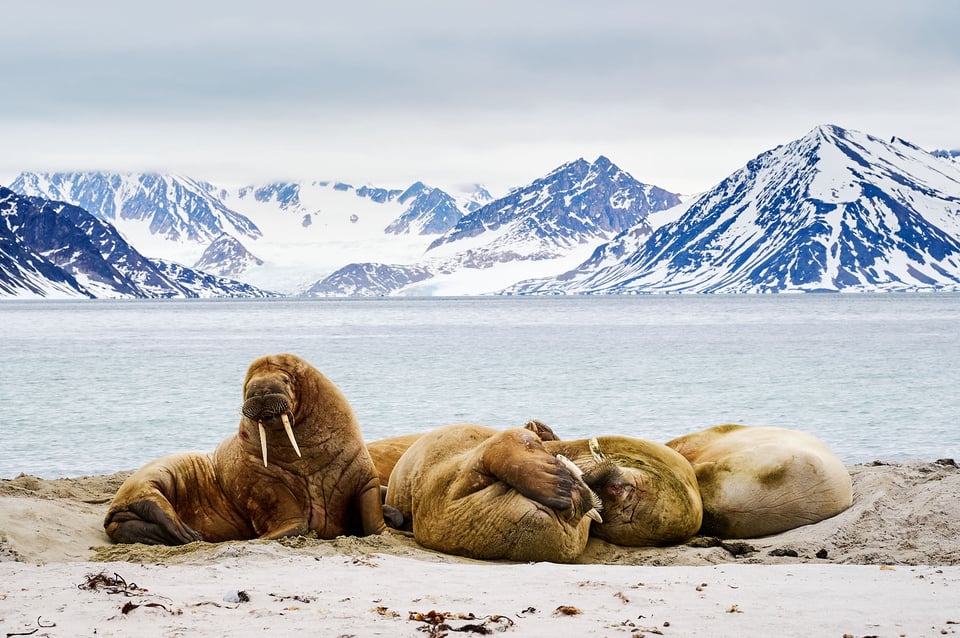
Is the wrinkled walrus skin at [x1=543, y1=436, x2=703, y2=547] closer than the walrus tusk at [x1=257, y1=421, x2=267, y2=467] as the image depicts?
No

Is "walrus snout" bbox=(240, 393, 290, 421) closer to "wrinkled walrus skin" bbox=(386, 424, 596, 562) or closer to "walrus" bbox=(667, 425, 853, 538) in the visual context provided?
"wrinkled walrus skin" bbox=(386, 424, 596, 562)

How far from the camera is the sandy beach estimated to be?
6832mm

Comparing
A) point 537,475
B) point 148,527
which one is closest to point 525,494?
point 537,475

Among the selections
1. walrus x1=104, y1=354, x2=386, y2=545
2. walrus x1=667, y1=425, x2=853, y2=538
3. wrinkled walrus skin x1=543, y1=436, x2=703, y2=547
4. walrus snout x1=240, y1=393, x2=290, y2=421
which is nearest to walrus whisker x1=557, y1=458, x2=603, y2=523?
wrinkled walrus skin x1=543, y1=436, x2=703, y2=547

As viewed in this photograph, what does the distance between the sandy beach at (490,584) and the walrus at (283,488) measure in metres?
0.47

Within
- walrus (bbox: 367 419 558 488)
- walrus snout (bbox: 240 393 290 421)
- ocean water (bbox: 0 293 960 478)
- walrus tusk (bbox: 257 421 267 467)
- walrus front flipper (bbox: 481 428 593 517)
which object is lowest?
ocean water (bbox: 0 293 960 478)

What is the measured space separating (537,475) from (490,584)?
5.22 feet

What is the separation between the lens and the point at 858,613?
7.07 meters

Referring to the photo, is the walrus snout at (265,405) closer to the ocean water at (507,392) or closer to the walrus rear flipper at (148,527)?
the walrus rear flipper at (148,527)

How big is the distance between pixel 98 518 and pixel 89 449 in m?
12.9

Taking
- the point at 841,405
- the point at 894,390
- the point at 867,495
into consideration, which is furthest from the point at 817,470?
the point at 894,390

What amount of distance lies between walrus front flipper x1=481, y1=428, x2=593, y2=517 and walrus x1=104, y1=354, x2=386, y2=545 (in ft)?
5.48

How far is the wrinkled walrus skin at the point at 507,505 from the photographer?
9703mm

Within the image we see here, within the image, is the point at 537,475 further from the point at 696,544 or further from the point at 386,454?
the point at 386,454
